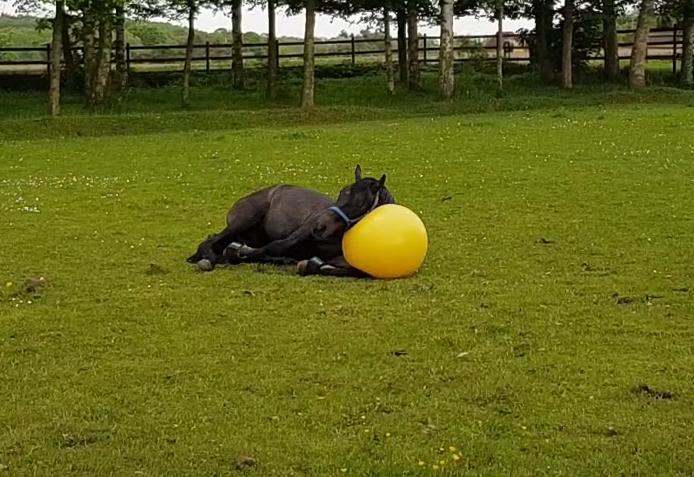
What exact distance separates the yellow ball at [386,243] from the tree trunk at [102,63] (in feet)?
85.4

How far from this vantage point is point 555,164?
1891 cm

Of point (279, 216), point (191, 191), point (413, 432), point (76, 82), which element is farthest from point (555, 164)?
point (76, 82)

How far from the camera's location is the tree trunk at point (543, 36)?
1652 inches

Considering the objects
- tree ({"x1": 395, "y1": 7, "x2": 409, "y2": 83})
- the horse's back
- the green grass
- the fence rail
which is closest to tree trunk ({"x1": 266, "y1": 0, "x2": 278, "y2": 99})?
the green grass

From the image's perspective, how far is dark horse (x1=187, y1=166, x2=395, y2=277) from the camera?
10.4m

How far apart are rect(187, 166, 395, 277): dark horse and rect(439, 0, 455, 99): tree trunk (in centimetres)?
2472

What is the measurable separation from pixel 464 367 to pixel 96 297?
381 cm

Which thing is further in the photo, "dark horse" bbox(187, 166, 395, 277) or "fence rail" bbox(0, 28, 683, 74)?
"fence rail" bbox(0, 28, 683, 74)

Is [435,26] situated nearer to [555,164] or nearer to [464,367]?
[555,164]

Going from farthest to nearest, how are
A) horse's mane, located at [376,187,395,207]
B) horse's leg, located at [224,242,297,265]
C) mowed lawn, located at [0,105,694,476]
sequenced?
horse's leg, located at [224,242,297,265], horse's mane, located at [376,187,395,207], mowed lawn, located at [0,105,694,476]

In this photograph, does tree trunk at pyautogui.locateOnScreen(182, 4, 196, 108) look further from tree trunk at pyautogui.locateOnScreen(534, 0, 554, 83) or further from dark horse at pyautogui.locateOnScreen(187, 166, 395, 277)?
dark horse at pyautogui.locateOnScreen(187, 166, 395, 277)

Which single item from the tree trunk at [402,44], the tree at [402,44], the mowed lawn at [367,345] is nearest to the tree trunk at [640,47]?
the tree at [402,44]

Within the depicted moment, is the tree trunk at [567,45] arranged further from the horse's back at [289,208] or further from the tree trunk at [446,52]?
the horse's back at [289,208]

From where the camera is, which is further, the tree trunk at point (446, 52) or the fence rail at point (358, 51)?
the fence rail at point (358, 51)
